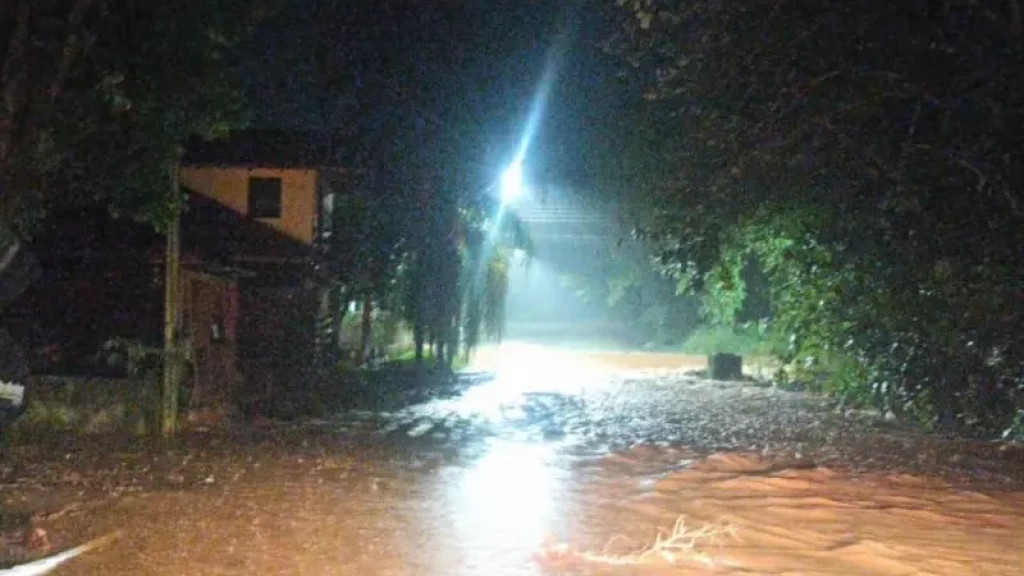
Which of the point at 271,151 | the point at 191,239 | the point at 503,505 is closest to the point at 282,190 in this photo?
the point at 271,151

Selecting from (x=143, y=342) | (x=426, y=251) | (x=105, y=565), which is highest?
(x=426, y=251)

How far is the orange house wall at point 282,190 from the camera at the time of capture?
2467cm

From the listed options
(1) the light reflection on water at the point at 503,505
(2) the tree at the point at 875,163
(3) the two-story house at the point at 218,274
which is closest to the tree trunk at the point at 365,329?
(3) the two-story house at the point at 218,274

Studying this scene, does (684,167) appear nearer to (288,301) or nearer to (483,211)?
(288,301)

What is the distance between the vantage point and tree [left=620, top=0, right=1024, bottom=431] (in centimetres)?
1202

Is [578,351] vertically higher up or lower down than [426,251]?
lower down

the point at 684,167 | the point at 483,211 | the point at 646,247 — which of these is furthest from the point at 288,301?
the point at 646,247

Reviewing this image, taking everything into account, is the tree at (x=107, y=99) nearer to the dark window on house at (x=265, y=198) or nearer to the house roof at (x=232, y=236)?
the house roof at (x=232, y=236)

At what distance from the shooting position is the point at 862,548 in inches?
338

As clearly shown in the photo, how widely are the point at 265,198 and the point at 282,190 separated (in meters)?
0.46

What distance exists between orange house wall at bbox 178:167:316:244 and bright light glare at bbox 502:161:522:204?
→ 210 inches

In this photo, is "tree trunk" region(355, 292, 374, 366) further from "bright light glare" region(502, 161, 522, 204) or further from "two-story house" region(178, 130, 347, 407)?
"bright light glare" region(502, 161, 522, 204)

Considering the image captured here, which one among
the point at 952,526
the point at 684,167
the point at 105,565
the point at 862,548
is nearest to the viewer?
the point at 105,565

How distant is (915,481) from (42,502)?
9.47 meters
